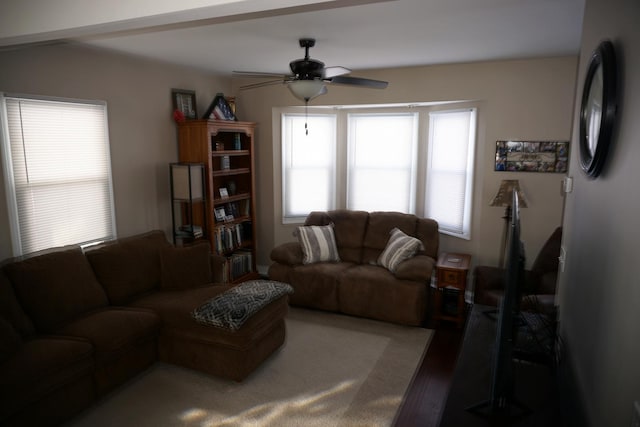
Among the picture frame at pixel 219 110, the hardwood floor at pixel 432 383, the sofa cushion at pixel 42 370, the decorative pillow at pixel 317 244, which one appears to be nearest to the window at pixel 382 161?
the picture frame at pixel 219 110

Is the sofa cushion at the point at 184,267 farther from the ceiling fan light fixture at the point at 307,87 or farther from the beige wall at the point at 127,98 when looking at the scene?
the ceiling fan light fixture at the point at 307,87

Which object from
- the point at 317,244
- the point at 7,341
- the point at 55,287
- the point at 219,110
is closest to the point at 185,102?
the point at 219,110

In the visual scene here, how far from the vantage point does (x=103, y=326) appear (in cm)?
294

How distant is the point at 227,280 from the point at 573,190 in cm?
377

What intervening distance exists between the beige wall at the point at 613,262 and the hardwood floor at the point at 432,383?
100 centimetres

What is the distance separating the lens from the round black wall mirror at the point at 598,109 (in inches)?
59.2

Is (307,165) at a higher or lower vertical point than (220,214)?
higher

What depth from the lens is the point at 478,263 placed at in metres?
4.61

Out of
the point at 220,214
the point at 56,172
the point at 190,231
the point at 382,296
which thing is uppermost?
the point at 56,172

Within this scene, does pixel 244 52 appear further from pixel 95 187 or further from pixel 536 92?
pixel 536 92

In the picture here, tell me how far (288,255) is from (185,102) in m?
2.07

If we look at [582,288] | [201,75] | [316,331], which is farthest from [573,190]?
[201,75]

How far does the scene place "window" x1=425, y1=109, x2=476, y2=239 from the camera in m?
4.61

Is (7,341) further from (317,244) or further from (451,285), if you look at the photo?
(451,285)
